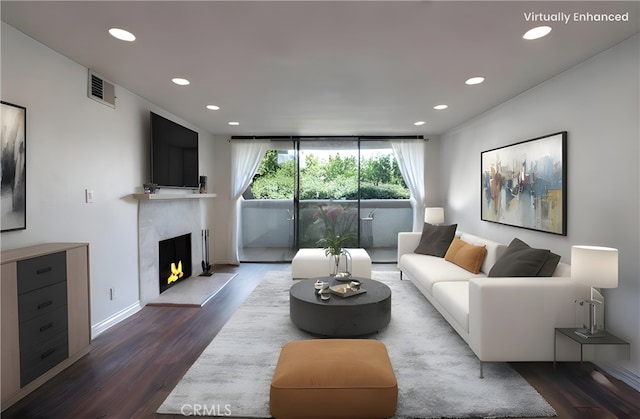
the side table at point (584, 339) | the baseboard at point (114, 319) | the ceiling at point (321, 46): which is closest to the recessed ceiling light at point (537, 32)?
the ceiling at point (321, 46)

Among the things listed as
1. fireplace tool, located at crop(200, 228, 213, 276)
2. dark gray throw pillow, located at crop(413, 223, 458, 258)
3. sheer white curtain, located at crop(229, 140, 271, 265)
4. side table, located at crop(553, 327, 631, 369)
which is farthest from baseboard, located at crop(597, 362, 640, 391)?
sheer white curtain, located at crop(229, 140, 271, 265)

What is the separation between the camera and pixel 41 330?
2236 millimetres

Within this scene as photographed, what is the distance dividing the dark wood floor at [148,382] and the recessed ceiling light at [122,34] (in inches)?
94.3

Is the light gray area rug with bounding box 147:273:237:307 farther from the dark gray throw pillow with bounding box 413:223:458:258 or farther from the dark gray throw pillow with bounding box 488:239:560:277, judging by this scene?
the dark gray throw pillow with bounding box 488:239:560:277

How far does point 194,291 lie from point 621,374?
4.34 metres

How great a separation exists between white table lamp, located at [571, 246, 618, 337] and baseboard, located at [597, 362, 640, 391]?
42 centimetres

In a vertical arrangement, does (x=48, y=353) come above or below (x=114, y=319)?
above

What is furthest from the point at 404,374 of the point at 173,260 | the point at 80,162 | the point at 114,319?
the point at 173,260

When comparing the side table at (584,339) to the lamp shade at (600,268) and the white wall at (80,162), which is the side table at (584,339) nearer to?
the lamp shade at (600,268)

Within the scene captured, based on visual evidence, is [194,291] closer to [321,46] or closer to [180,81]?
[180,81]

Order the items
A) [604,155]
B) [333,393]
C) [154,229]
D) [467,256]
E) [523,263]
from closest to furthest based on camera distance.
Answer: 1. [333,393]
2. [604,155]
3. [523,263]
4. [467,256]
5. [154,229]

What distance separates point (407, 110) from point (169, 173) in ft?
10.5

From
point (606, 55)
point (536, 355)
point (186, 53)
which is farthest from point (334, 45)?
point (536, 355)

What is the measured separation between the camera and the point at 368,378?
1.80 metres
